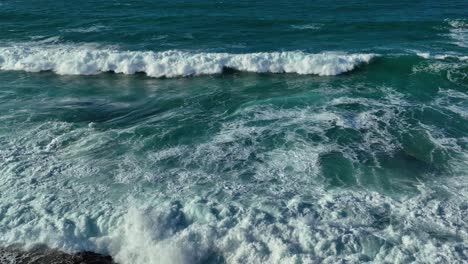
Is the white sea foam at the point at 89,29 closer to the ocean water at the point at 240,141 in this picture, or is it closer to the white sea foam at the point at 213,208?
the ocean water at the point at 240,141

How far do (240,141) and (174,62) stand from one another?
28.4 feet

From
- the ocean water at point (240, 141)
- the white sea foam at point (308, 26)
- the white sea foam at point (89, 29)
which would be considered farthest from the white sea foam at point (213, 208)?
the white sea foam at point (89, 29)

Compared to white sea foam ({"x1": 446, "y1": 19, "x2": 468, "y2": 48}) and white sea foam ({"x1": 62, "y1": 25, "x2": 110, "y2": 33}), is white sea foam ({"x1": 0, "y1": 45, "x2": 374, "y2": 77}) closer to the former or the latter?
white sea foam ({"x1": 62, "y1": 25, "x2": 110, "y2": 33})

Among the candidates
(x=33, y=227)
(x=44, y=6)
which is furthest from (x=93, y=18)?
(x=33, y=227)

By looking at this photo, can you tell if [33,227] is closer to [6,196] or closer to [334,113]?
[6,196]

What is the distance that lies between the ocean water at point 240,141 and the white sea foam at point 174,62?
90 millimetres

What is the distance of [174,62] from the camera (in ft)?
73.2

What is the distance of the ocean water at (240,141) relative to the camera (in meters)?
10.8

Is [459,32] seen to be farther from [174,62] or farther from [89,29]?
[89,29]

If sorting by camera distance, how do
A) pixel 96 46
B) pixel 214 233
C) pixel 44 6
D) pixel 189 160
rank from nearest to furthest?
pixel 214 233
pixel 189 160
pixel 96 46
pixel 44 6

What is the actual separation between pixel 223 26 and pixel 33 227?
19.5 meters

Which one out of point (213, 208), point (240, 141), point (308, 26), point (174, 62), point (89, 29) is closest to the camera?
point (213, 208)

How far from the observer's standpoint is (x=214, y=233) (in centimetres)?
1090

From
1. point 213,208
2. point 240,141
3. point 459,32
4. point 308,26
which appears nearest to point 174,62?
point 240,141
